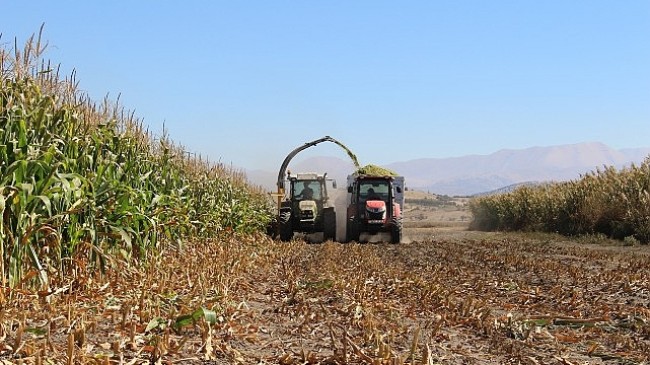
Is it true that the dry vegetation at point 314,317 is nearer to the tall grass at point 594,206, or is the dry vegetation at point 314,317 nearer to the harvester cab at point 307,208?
the harvester cab at point 307,208

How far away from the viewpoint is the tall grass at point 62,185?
5.36 m

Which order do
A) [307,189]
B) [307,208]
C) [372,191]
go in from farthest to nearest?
1. [307,189]
2. [372,191]
3. [307,208]

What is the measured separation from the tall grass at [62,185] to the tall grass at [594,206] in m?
14.4

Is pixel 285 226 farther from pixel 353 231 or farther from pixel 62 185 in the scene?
pixel 62 185

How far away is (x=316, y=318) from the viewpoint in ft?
19.2

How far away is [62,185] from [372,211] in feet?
47.5

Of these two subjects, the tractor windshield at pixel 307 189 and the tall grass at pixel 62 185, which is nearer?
the tall grass at pixel 62 185

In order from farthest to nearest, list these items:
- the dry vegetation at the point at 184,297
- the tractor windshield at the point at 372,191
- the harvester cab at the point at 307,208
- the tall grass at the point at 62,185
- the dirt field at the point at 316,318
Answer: the tractor windshield at the point at 372,191 < the harvester cab at the point at 307,208 < the tall grass at the point at 62,185 < the dry vegetation at the point at 184,297 < the dirt field at the point at 316,318

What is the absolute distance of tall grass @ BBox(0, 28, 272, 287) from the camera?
536cm

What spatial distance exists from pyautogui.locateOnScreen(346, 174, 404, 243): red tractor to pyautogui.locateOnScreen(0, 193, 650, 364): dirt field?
31.4 feet

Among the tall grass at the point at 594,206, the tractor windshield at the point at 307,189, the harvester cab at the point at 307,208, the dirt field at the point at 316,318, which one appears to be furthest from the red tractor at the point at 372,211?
the dirt field at the point at 316,318

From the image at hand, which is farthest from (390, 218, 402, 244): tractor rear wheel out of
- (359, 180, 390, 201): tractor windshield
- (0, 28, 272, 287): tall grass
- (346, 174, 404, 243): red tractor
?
(0, 28, 272, 287): tall grass

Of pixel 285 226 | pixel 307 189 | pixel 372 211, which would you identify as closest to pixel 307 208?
pixel 285 226

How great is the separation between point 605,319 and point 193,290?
3.86 meters
